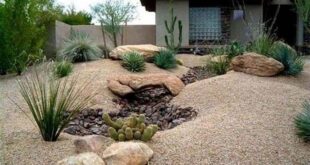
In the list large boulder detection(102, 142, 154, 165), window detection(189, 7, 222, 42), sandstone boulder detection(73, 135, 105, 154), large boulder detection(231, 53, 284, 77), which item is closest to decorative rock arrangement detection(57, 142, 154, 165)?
large boulder detection(102, 142, 154, 165)

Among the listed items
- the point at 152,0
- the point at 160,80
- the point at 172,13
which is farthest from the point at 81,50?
the point at 152,0

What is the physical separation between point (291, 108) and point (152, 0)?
13017 mm

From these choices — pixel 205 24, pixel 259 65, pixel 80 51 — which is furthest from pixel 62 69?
pixel 205 24

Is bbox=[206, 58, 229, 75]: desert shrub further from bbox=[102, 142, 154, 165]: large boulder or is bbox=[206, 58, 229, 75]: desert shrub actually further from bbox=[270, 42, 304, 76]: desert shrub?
bbox=[102, 142, 154, 165]: large boulder

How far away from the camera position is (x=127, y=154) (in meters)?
5.78

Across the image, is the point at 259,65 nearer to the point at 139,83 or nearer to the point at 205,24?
the point at 139,83

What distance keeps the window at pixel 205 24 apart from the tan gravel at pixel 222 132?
9.73m

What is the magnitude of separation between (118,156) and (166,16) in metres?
14.0

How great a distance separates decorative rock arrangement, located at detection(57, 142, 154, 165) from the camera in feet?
18.5

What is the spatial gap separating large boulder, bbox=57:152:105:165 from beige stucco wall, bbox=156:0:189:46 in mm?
13606

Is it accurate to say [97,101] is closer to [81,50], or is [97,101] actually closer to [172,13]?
[81,50]

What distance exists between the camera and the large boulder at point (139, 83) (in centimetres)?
1001

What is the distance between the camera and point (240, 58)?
36.8ft

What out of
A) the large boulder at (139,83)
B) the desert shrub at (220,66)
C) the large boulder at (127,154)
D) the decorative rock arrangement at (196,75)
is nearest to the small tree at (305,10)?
the decorative rock arrangement at (196,75)
